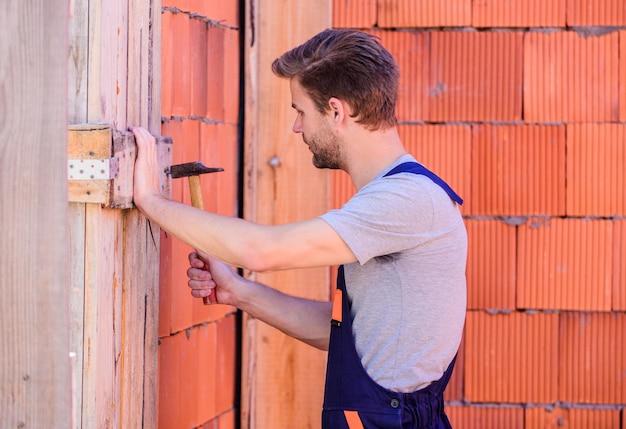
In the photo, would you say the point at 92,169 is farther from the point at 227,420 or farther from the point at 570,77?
the point at 570,77

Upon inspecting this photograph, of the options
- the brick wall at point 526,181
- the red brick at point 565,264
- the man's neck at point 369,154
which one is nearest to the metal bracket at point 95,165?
the man's neck at point 369,154

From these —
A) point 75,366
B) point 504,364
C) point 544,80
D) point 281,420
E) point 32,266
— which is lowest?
point 281,420

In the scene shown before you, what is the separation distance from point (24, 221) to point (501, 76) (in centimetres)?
233

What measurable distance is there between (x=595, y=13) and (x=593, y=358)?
1338 mm

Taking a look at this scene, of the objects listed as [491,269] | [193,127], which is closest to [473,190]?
[491,269]

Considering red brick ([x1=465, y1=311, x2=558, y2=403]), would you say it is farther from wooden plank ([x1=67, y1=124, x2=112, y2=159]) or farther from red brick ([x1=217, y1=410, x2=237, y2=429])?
wooden plank ([x1=67, y1=124, x2=112, y2=159])

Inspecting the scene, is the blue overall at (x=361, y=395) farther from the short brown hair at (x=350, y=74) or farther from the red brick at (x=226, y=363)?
the red brick at (x=226, y=363)

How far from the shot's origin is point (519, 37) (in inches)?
142

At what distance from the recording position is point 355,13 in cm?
361

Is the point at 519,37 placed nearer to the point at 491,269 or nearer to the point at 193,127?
the point at 491,269

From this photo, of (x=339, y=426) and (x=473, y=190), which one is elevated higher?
(x=473, y=190)

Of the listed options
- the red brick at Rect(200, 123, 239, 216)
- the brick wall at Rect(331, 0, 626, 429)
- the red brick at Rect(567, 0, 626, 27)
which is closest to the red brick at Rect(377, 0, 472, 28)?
the brick wall at Rect(331, 0, 626, 429)

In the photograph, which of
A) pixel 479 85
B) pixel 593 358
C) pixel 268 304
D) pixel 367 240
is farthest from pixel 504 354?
pixel 367 240

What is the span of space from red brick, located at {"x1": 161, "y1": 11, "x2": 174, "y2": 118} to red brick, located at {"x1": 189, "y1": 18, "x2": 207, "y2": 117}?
7.6 inches
